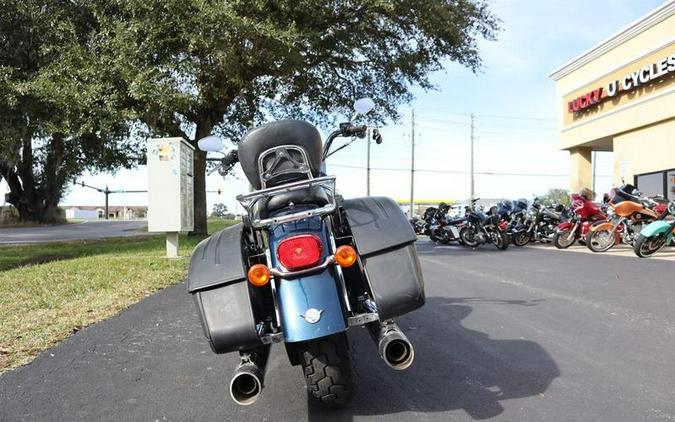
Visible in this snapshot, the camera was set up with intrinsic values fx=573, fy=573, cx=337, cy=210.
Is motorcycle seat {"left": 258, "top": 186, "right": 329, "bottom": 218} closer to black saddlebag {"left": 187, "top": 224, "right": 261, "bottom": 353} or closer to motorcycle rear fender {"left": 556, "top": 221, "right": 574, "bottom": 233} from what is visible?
black saddlebag {"left": 187, "top": 224, "right": 261, "bottom": 353}

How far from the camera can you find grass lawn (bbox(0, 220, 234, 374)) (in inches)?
197

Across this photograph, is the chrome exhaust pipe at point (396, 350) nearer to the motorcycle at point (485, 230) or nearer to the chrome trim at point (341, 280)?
the chrome trim at point (341, 280)

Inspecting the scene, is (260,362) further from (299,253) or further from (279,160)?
(279,160)

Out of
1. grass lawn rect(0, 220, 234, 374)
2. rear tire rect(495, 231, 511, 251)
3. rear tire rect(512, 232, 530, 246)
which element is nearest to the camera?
grass lawn rect(0, 220, 234, 374)

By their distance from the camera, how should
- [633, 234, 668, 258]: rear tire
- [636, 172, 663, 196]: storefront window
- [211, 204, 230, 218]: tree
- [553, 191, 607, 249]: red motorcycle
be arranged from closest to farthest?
[633, 234, 668, 258]: rear tire
[553, 191, 607, 249]: red motorcycle
[636, 172, 663, 196]: storefront window
[211, 204, 230, 218]: tree

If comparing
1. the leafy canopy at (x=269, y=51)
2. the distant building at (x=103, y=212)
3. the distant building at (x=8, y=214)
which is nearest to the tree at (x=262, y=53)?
the leafy canopy at (x=269, y=51)

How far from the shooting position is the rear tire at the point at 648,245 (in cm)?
1101

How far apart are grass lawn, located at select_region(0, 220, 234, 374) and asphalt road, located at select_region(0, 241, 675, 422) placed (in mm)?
268

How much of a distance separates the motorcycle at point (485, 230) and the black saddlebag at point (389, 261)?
12.7 m

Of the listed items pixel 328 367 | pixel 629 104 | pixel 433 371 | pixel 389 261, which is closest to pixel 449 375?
pixel 433 371

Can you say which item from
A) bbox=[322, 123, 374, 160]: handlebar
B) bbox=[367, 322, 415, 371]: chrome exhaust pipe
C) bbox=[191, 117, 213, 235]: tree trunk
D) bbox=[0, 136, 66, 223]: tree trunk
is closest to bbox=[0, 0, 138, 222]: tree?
bbox=[191, 117, 213, 235]: tree trunk

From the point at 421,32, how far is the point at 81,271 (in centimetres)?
1201

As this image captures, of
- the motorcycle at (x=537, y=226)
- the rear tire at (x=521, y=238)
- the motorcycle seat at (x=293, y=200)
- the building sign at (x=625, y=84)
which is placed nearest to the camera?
the motorcycle seat at (x=293, y=200)

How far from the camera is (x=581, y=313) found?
584cm
